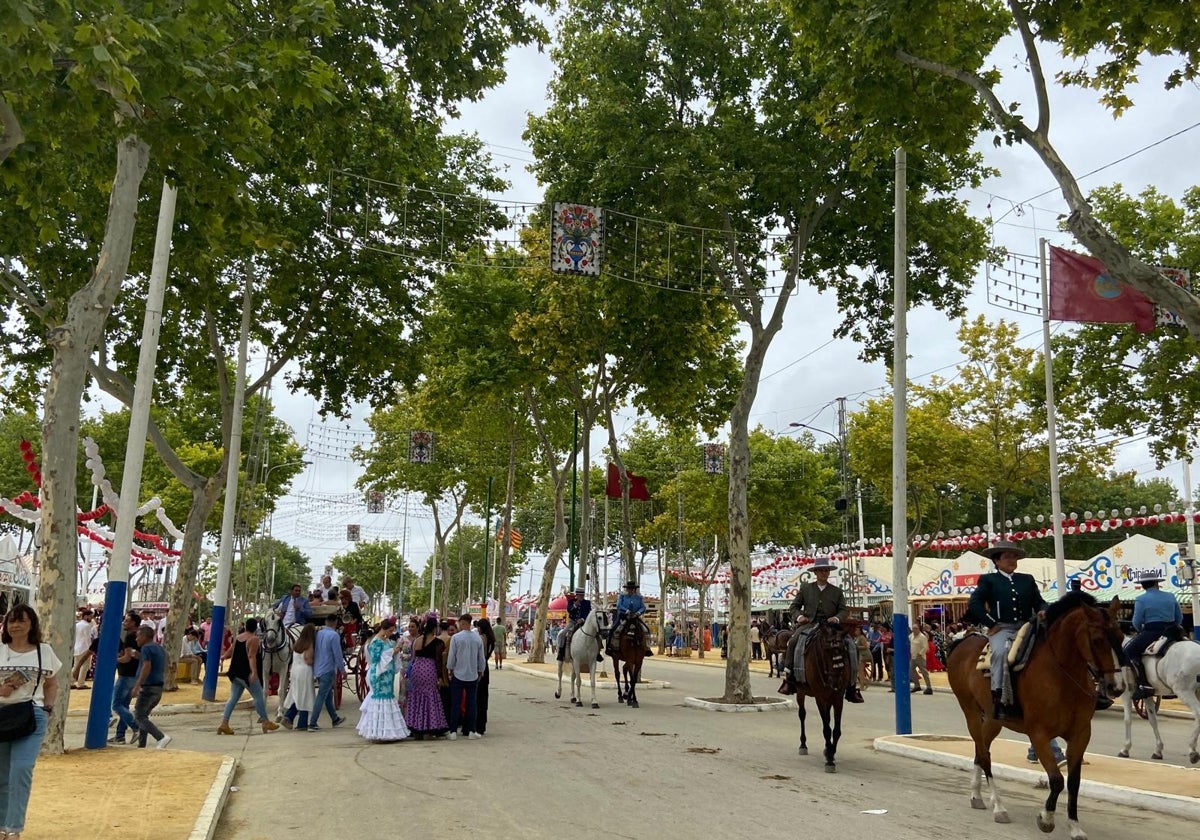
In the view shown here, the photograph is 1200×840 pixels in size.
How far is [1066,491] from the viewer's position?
36.0 m

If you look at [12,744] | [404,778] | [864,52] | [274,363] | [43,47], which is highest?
[864,52]

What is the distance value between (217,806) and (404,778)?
8.08 ft

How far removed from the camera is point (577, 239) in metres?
19.8

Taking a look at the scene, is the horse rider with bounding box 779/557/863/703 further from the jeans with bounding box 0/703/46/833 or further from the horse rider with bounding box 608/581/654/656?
the horse rider with bounding box 608/581/654/656

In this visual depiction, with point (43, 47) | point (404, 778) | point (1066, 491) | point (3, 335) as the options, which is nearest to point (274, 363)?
point (3, 335)

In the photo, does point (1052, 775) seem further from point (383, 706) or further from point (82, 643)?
point (82, 643)

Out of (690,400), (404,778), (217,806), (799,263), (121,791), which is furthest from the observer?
(690,400)

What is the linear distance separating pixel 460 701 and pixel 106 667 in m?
5.05

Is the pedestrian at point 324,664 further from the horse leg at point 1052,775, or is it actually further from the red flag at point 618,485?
the red flag at point 618,485

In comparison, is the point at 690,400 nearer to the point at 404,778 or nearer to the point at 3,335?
the point at 3,335

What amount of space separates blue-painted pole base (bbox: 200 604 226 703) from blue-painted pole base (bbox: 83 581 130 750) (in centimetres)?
770

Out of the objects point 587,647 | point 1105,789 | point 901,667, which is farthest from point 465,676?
point 1105,789

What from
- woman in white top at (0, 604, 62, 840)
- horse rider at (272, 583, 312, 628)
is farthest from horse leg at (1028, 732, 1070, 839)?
horse rider at (272, 583, 312, 628)

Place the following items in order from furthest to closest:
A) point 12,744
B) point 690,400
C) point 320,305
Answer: point 690,400, point 320,305, point 12,744
